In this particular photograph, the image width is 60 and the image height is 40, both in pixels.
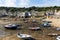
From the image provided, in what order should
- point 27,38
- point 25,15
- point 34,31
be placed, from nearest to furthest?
point 27,38
point 34,31
point 25,15

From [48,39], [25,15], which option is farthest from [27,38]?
[25,15]

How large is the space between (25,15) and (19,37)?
192 feet

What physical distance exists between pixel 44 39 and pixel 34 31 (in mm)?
10902

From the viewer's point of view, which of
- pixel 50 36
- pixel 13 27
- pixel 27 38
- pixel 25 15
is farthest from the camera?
pixel 25 15

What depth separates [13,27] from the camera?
5703 cm

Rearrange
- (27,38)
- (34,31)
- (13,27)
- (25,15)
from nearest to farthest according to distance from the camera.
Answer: (27,38), (34,31), (13,27), (25,15)

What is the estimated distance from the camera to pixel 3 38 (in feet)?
139

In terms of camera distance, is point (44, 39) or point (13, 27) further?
point (13, 27)

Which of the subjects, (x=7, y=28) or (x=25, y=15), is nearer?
(x=7, y=28)

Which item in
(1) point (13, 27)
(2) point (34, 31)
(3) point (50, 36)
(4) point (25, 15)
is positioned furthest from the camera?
(4) point (25, 15)

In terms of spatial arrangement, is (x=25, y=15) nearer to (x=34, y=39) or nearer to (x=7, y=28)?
(x=7, y=28)

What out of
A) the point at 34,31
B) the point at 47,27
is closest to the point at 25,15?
the point at 47,27

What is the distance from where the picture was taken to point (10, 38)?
41812mm

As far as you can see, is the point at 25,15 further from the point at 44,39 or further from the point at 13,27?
the point at 44,39
